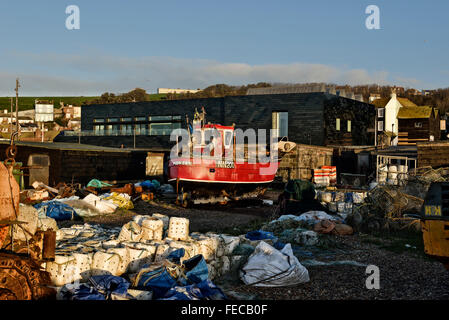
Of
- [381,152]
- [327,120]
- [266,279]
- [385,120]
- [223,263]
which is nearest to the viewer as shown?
[266,279]

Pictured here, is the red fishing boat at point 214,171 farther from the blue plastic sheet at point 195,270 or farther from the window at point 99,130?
the window at point 99,130

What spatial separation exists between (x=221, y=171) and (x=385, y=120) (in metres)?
39.8

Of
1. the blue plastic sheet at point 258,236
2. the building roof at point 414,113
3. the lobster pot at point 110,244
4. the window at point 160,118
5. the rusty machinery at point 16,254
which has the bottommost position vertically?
the blue plastic sheet at point 258,236

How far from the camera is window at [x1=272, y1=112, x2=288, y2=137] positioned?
37750mm

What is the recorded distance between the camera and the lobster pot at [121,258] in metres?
7.44

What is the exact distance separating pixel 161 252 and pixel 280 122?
3091cm

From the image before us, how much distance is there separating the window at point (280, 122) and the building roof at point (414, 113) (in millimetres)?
23385

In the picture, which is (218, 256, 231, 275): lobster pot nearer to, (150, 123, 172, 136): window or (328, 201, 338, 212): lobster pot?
(328, 201, 338, 212): lobster pot

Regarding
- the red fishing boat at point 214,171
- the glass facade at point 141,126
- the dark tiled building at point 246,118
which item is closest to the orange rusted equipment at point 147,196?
the red fishing boat at point 214,171

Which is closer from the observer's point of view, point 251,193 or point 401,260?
point 401,260

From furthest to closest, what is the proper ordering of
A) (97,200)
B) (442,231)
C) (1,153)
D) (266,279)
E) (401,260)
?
1. (1,153)
2. (97,200)
3. (401,260)
4. (266,279)
5. (442,231)
